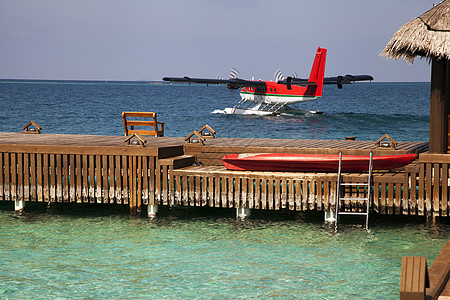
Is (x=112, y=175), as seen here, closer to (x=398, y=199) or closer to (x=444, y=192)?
(x=398, y=199)

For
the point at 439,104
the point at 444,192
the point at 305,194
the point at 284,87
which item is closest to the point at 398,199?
the point at 444,192

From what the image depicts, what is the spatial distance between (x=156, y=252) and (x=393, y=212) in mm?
4609

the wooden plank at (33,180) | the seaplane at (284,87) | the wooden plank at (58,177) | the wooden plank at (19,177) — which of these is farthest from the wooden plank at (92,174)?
the seaplane at (284,87)

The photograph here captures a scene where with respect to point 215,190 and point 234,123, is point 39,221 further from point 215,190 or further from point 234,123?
point 234,123

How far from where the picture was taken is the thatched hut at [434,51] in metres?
11.6

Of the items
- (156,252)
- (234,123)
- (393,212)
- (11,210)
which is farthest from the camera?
(234,123)

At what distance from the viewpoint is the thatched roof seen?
1147 cm

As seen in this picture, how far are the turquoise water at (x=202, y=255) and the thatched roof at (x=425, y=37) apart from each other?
344cm

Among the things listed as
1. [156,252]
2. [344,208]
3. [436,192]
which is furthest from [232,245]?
[436,192]

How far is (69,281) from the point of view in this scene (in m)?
9.37

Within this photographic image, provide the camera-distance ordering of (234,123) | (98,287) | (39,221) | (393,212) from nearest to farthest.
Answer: (98,287) → (393,212) → (39,221) → (234,123)

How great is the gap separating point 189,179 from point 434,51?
17.7ft

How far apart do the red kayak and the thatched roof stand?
2058 mm

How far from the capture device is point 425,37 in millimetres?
11617
